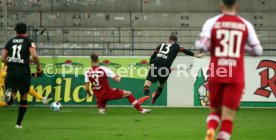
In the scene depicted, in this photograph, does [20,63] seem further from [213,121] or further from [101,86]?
[213,121]

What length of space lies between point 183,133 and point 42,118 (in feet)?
17.7

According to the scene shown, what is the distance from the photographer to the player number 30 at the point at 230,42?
31.7ft

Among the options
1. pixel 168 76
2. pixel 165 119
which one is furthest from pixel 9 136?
pixel 168 76

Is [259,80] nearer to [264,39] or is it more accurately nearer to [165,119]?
[264,39]

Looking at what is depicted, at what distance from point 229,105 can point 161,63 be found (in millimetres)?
12786

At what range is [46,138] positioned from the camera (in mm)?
12750

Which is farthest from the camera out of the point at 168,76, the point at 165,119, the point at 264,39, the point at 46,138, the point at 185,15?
the point at 185,15

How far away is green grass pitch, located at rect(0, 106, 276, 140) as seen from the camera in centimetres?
1316

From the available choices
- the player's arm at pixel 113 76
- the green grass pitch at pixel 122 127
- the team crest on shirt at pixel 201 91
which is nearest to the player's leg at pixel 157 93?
the team crest on shirt at pixel 201 91

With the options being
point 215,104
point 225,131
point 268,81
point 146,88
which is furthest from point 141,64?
point 225,131

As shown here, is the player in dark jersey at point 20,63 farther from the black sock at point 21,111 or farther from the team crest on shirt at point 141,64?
the team crest on shirt at point 141,64

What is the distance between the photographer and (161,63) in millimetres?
22406

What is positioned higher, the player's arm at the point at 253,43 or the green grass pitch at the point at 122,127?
the player's arm at the point at 253,43

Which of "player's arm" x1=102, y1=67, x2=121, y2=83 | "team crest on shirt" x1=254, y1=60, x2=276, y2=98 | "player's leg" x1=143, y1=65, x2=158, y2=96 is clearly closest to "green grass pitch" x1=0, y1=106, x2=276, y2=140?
"player's arm" x1=102, y1=67, x2=121, y2=83
